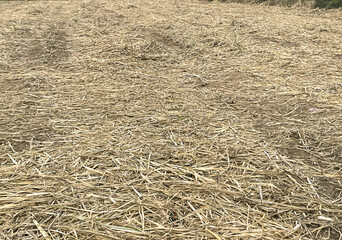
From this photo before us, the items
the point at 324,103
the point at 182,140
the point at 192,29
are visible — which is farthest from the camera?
the point at 192,29

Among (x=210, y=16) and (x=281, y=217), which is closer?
(x=281, y=217)

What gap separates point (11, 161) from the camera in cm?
184

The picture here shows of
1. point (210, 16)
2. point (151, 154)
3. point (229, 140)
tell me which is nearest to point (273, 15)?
point (210, 16)

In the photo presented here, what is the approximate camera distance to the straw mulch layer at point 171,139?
1.44 metres

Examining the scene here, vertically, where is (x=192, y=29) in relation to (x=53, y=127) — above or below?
above

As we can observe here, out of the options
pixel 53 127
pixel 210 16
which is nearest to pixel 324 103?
pixel 53 127

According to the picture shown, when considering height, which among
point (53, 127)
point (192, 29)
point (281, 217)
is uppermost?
point (192, 29)

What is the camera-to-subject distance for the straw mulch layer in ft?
4.73

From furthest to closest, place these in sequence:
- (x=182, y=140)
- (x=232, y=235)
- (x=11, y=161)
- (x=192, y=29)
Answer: (x=192, y=29)
(x=182, y=140)
(x=11, y=161)
(x=232, y=235)

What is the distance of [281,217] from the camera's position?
1.46 meters

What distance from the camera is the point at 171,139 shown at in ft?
6.67

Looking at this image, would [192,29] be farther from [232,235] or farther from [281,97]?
[232,235]

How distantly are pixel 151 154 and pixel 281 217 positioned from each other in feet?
2.93

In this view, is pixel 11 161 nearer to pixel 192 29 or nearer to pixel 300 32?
pixel 192 29
